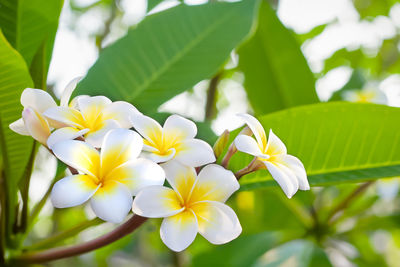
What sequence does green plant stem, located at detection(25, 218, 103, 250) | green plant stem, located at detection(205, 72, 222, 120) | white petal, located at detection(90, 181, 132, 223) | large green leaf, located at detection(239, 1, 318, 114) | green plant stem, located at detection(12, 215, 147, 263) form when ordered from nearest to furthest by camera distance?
1. white petal, located at detection(90, 181, 132, 223)
2. green plant stem, located at detection(12, 215, 147, 263)
3. green plant stem, located at detection(25, 218, 103, 250)
4. large green leaf, located at detection(239, 1, 318, 114)
5. green plant stem, located at detection(205, 72, 222, 120)

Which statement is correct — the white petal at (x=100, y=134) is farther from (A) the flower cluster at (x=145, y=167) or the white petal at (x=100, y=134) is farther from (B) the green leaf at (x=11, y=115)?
(B) the green leaf at (x=11, y=115)

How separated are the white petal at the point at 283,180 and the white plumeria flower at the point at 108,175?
12 centimetres

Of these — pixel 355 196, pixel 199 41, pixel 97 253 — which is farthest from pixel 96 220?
pixel 97 253

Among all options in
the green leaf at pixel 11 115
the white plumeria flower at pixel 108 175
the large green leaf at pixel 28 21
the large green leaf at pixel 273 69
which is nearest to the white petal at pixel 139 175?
the white plumeria flower at pixel 108 175

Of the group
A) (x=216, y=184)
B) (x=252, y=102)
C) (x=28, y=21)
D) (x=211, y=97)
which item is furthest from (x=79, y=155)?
(x=211, y=97)

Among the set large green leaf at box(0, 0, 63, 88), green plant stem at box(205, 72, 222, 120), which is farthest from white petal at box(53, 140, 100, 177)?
green plant stem at box(205, 72, 222, 120)

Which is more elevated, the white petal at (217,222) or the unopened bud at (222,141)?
the unopened bud at (222,141)

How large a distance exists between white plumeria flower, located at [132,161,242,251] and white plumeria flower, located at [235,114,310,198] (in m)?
0.04

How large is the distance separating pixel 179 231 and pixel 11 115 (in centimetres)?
32

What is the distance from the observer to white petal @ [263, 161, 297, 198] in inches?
18.2

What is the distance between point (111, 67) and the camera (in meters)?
0.82

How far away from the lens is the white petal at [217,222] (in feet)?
1.51

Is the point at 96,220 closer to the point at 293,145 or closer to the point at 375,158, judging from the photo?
the point at 293,145

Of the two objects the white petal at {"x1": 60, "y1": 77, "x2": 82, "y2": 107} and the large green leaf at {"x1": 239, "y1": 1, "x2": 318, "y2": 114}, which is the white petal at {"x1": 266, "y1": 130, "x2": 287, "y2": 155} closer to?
the white petal at {"x1": 60, "y1": 77, "x2": 82, "y2": 107}
